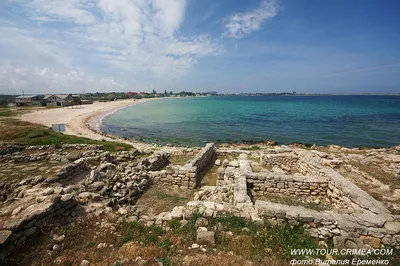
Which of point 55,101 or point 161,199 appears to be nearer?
point 161,199

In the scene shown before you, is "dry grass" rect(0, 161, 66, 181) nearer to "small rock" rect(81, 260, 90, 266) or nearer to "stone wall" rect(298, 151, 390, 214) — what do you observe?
"small rock" rect(81, 260, 90, 266)

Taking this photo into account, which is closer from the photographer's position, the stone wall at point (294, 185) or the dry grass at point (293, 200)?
the dry grass at point (293, 200)

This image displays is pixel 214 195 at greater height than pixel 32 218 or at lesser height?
lesser

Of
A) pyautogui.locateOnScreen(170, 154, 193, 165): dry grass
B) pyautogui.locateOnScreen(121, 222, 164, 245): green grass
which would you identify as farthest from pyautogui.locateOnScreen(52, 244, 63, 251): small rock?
pyautogui.locateOnScreen(170, 154, 193, 165): dry grass

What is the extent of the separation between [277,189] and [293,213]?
127 inches

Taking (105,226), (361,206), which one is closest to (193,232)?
(105,226)

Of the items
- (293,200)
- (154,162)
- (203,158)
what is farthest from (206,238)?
(154,162)

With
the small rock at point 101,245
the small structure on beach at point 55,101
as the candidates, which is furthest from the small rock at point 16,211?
the small structure on beach at point 55,101

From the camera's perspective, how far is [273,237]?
5.26 metres

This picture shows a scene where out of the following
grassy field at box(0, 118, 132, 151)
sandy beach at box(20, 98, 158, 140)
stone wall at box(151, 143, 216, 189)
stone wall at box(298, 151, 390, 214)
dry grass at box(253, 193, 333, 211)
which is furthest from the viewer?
sandy beach at box(20, 98, 158, 140)

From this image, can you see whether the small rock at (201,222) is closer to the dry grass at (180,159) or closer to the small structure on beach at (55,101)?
the dry grass at (180,159)

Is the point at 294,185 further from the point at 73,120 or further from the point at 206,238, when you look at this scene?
the point at 73,120

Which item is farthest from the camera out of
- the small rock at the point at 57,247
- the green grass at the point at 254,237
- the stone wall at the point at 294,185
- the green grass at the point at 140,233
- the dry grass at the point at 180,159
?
the dry grass at the point at 180,159

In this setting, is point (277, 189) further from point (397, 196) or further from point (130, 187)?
point (130, 187)
